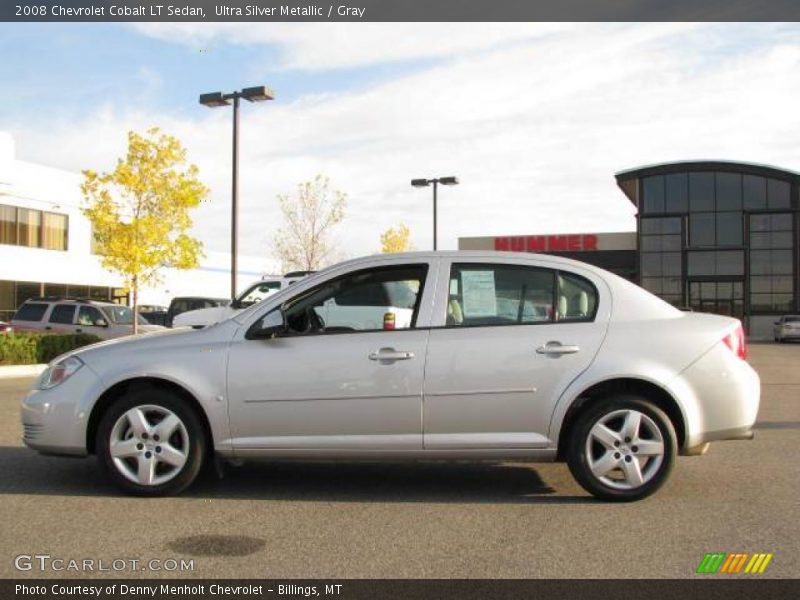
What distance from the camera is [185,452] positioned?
575cm

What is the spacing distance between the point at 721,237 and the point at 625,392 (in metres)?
46.3

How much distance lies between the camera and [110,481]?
5906 millimetres

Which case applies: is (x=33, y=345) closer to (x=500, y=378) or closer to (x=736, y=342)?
(x=500, y=378)

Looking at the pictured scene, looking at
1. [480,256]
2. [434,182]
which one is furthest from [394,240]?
[480,256]

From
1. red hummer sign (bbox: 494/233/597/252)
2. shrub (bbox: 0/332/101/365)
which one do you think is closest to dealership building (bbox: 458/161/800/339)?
red hummer sign (bbox: 494/233/597/252)

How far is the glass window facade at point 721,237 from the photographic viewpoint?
47938mm

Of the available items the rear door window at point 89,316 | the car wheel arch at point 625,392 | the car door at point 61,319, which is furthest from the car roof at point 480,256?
the car door at point 61,319

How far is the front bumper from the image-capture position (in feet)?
19.2

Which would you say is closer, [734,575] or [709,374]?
[734,575]

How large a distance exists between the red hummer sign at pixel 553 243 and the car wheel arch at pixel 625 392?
153 ft
